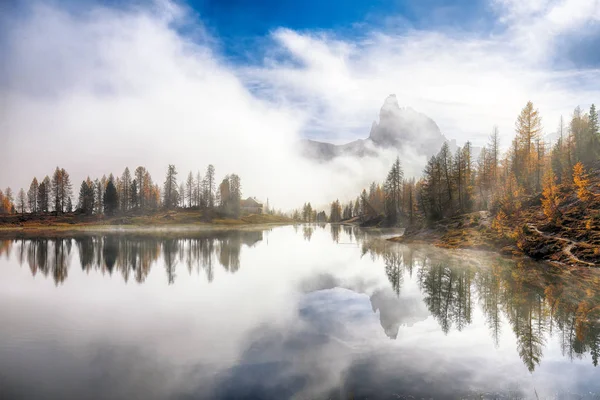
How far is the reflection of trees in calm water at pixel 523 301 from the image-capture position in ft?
45.9

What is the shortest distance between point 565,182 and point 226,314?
5884cm

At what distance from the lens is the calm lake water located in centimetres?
982

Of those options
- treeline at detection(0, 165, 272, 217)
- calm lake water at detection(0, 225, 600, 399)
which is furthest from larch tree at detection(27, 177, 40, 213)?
calm lake water at detection(0, 225, 600, 399)

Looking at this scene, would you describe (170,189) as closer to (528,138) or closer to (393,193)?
(393,193)

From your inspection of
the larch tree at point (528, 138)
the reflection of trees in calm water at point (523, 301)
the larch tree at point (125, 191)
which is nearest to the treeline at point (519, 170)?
A: the larch tree at point (528, 138)

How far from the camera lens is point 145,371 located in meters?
10.7

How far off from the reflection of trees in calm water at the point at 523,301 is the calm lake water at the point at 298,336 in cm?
11

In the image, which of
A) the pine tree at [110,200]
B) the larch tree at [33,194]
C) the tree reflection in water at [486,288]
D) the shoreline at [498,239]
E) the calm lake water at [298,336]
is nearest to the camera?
the calm lake water at [298,336]

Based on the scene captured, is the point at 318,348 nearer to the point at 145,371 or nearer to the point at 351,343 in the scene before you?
the point at 351,343

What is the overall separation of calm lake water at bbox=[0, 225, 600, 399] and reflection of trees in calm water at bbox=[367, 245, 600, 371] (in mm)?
114

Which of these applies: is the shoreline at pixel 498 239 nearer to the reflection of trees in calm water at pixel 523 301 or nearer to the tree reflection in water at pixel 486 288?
the tree reflection in water at pixel 486 288

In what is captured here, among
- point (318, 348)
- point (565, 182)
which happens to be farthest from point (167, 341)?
point (565, 182)

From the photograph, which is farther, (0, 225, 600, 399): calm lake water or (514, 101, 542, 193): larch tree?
(514, 101, 542, 193): larch tree

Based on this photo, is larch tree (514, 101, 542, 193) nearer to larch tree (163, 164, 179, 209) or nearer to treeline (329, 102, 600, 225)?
treeline (329, 102, 600, 225)
